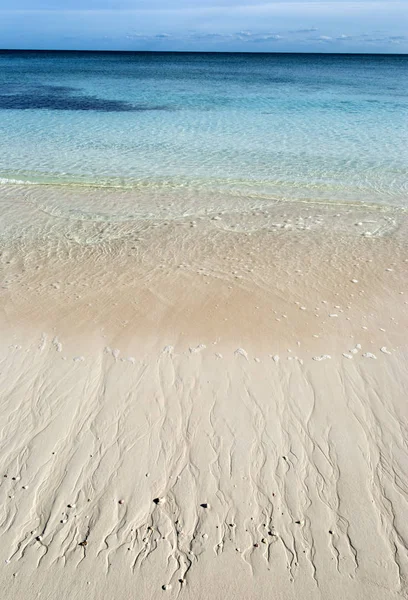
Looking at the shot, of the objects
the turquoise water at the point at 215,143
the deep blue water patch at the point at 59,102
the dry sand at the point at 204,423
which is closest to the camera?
the dry sand at the point at 204,423

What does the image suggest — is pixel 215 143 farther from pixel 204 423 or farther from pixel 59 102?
pixel 204 423

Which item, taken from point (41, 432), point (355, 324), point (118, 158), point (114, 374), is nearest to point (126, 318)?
point (114, 374)

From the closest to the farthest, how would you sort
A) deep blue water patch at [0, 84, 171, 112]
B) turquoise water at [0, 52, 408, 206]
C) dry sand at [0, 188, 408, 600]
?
1. dry sand at [0, 188, 408, 600]
2. turquoise water at [0, 52, 408, 206]
3. deep blue water patch at [0, 84, 171, 112]

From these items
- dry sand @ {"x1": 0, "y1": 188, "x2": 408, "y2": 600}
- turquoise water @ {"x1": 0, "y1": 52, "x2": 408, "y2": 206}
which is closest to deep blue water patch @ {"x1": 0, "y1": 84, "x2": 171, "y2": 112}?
turquoise water @ {"x1": 0, "y1": 52, "x2": 408, "y2": 206}

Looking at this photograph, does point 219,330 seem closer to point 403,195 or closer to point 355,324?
point 355,324

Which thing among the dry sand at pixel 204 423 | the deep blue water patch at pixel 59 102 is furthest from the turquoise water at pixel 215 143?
the dry sand at pixel 204 423

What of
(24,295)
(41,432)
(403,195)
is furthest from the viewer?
(403,195)

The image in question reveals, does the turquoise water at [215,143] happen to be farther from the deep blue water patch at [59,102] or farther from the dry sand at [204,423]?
the dry sand at [204,423]

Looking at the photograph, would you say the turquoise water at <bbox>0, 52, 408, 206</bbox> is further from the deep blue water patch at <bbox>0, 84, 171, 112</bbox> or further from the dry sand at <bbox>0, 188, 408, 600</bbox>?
the dry sand at <bbox>0, 188, 408, 600</bbox>
